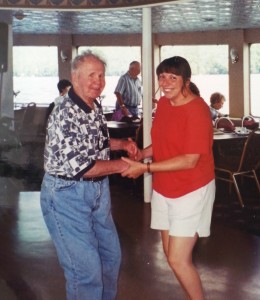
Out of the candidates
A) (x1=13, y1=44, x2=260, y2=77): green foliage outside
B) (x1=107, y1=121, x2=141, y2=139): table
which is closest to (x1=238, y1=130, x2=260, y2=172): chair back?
(x1=107, y1=121, x2=141, y2=139): table

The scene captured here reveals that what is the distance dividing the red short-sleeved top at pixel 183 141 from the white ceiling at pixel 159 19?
491 cm

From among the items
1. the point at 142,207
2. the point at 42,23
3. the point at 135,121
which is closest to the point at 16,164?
the point at 135,121

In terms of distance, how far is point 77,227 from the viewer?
9.30 feet

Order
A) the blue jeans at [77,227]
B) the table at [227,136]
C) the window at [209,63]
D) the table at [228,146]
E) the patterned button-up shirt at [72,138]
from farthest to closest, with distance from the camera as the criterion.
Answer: the window at [209,63]
the table at [228,146]
the table at [227,136]
the blue jeans at [77,227]
the patterned button-up shirt at [72,138]

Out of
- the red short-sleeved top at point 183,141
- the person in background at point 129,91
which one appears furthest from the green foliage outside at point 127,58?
the red short-sleeved top at point 183,141

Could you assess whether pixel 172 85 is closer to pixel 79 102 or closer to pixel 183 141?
pixel 183 141

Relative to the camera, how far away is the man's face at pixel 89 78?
2754mm

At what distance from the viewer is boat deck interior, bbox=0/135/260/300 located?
367 cm

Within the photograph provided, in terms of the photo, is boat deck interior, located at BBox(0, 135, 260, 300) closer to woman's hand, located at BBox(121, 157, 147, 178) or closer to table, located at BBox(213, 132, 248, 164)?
table, located at BBox(213, 132, 248, 164)

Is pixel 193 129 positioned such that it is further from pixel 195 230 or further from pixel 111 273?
pixel 111 273

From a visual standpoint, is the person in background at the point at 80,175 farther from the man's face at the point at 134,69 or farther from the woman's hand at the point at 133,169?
the man's face at the point at 134,69

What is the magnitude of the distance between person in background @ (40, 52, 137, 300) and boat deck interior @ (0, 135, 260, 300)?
77 centimetres

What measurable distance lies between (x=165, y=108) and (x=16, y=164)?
688cm

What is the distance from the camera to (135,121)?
8.28m
